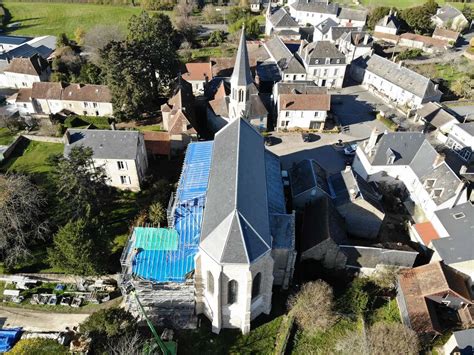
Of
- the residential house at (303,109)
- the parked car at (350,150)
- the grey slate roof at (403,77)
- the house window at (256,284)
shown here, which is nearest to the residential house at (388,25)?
the grey slate roof at (403,77)

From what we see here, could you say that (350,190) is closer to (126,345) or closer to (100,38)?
(126,345)

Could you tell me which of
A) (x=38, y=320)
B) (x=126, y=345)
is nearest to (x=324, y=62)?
(x=126, y=345)

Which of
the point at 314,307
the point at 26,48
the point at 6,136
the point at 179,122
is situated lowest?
the point at 6,136

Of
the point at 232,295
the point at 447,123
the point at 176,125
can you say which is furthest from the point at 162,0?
the point at 232,295

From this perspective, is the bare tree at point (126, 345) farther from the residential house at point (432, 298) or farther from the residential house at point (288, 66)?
the residential house at point (288, 66)

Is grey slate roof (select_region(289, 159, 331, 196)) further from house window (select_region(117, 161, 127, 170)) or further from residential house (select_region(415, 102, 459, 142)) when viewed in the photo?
residential house (select_region(415, 102, 459, 142))

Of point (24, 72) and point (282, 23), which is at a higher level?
point (282, 23)

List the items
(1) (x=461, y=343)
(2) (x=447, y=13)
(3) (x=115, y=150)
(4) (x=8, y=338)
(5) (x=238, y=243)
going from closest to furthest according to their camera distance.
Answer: (5) (x=238, y=243)
(1) (x=461, y=343)
(4) (x=8, y=338)
(3) (x=115, y=150)
(2) (x=447, y=13)
